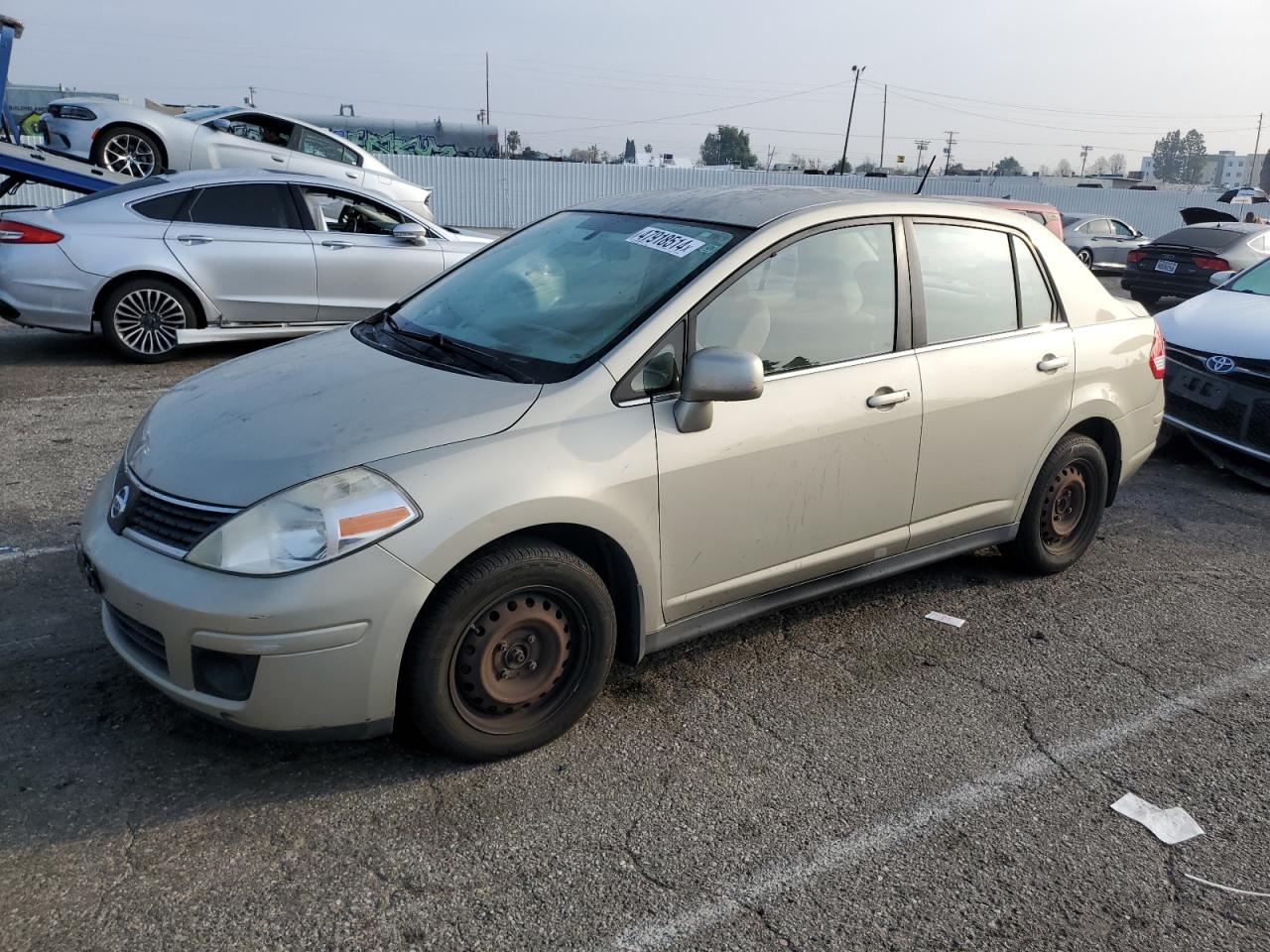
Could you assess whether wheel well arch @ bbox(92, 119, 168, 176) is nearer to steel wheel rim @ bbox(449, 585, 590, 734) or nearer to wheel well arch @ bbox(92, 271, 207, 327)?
wheel well arch @ bbox(92, 271, 207, 327)

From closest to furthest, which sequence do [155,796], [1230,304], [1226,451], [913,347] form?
1. [155,796]
2. [913,347]
3. [1226,451]
4. [1230,304]

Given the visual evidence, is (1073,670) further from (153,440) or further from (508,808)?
(153,440)

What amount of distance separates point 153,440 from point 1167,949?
3203mm

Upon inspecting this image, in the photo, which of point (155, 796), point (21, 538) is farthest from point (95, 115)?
point (155, 796)

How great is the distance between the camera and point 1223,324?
6.86 m

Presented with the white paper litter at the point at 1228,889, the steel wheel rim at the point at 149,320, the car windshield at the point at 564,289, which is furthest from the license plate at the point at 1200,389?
the steel wheel rim at the point at 149,320

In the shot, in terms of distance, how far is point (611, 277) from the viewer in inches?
143

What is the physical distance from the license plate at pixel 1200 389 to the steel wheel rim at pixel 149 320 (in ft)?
24.7

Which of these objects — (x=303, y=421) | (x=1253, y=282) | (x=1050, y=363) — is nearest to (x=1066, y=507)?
(x=1050, y=363)

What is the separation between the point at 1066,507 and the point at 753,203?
86.1 inches

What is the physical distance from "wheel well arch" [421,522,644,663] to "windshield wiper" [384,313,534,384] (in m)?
0.49

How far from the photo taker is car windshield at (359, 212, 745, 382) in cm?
338

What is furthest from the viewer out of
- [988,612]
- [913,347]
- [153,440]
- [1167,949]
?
[988,612]

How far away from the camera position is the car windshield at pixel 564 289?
3.38 meters
